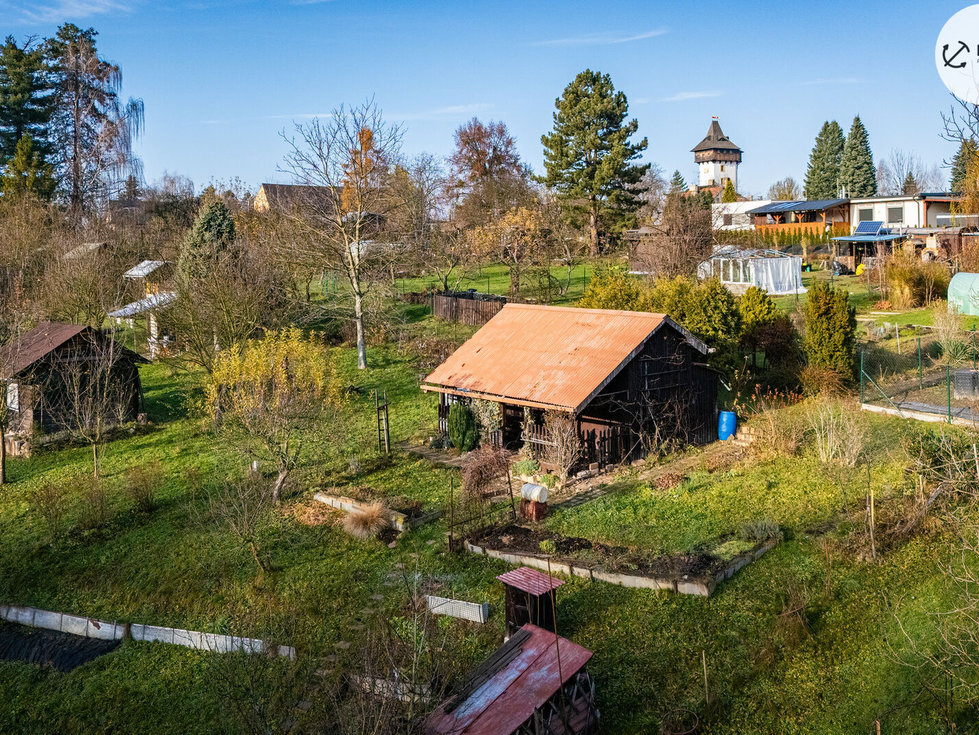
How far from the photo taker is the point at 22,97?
4853 centimetres

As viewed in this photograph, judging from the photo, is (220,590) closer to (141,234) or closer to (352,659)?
(352,659)

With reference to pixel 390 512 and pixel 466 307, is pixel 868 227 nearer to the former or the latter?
pixel 466 307

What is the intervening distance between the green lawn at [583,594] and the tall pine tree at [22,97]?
3670 centimetres

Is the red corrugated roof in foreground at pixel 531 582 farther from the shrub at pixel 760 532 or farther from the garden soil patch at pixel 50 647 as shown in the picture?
the garden soil patch at pixel 50 647

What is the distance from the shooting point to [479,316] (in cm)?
3606

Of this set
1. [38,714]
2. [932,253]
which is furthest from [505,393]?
[932,253]

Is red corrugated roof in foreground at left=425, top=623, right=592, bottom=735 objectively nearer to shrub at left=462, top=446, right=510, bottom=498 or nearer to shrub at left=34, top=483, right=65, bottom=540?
shrub at left=462, top=446, right=510, bottom=498

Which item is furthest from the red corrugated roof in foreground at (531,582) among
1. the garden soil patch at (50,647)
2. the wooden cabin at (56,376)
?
the wooden cabin at (56,376)

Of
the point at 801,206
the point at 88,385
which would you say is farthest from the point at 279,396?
the point at 801,206

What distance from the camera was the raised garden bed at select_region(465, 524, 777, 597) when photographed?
13219 millimetres

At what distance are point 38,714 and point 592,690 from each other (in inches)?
321

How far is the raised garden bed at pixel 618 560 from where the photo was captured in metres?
13.2

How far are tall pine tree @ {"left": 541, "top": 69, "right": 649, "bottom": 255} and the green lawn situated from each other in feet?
114

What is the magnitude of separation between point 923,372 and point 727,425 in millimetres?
7474
